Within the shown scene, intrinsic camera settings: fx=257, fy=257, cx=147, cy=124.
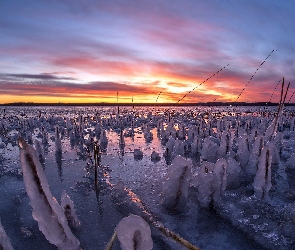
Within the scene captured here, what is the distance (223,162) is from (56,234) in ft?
10.7

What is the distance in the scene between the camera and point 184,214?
4.35 m

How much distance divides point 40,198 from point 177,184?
254 centimetres

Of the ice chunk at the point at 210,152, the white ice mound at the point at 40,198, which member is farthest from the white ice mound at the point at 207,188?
the ice chunk at the point at 210,152

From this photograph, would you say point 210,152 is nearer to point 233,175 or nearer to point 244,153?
point 244,153

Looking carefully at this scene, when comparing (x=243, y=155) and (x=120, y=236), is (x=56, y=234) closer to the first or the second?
(x=120, y=236)

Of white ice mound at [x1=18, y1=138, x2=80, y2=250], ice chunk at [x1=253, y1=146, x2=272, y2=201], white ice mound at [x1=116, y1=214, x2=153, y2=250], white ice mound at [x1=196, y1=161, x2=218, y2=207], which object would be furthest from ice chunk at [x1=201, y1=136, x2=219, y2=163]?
white ice mound at [x1=116, y1=214, x2=153, y2=250]

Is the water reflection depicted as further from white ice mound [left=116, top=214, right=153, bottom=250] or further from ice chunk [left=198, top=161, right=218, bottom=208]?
white ice mound [left=116, top=214, right=153, bottom=250]

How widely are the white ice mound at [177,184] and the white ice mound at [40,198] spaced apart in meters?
2.03

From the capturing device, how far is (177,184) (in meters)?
4.27

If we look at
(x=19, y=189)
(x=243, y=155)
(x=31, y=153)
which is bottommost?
(x=19, y=189)

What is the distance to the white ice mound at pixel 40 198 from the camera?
198 centimetres

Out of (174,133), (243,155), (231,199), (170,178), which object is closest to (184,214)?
(170,178)

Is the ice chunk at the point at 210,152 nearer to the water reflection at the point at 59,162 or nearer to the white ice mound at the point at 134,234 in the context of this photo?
the water reflection at the point at 59,162

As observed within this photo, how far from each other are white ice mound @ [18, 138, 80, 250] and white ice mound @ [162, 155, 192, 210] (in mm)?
2032
